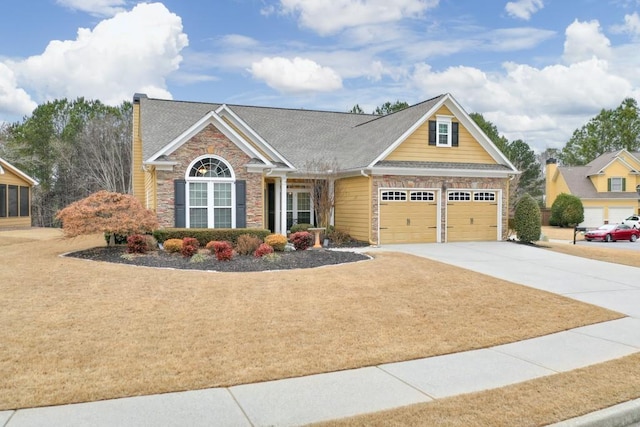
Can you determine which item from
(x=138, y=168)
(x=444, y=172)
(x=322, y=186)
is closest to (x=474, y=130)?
(x=444, y=172)

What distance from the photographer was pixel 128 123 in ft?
147

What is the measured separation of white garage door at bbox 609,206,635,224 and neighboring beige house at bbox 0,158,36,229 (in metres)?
45.3

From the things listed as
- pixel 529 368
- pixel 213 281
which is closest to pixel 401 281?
pixel 213 281

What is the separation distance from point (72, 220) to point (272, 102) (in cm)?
3006

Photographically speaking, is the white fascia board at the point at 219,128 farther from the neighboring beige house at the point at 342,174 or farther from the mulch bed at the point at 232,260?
the mulch bed at the point at 232,260

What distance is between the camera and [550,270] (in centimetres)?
1463

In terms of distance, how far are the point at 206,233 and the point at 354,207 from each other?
287 inches

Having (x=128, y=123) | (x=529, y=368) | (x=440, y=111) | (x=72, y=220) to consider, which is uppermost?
(x=128, y=123)

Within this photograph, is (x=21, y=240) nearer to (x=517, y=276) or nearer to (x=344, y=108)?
(x=517, y=276)

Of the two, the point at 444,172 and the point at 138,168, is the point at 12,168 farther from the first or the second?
the point at 444,172

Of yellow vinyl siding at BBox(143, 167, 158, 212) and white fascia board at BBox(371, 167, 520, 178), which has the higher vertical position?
white fascia board at BBox(371, 167, 520, 178)

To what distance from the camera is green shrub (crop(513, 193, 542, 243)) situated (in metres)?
21.7

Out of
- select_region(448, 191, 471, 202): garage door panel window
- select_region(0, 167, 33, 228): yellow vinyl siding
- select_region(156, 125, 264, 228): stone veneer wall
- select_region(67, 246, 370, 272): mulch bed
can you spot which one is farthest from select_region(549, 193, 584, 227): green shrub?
select_region(0, 167, 33, 228): yellow vinyl siding

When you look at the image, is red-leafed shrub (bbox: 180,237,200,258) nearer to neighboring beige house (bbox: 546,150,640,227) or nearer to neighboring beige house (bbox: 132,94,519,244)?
neighboring beige house (bbox: 132,94,519,244)
